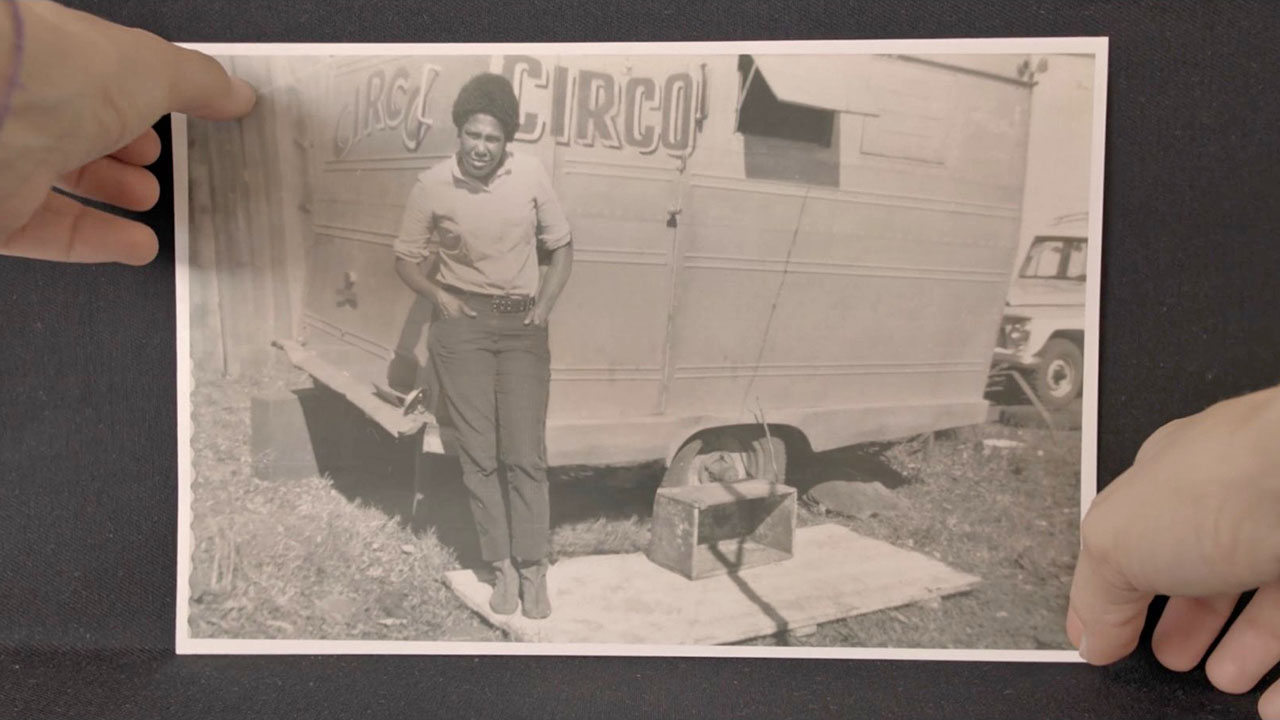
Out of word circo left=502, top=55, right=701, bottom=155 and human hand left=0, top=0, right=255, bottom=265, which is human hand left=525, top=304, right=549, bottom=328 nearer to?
word circo left=502, top=55, right=701, bottom=155

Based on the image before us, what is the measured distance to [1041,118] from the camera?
0.77m

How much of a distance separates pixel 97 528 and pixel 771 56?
2.47 ft

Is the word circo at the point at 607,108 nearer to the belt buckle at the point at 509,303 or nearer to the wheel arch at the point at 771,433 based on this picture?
the belt buckle at the point at 509,303

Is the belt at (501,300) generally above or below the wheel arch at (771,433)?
above

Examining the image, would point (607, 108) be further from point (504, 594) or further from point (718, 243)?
point (504, 594)

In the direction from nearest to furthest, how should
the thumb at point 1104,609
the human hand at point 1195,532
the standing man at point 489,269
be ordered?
1. the human hand at point 1195,532
2. the thumb at point 1104,609
3. the standing man at point 489,269

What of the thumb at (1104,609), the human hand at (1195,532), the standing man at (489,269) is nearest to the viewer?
the human hand at (1195,532)

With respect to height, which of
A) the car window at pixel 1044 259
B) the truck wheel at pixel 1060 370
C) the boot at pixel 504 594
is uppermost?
the car window at pixel 1044 259

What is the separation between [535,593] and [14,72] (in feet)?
1.79

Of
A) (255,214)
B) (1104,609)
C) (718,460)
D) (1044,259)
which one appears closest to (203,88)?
(255,214)

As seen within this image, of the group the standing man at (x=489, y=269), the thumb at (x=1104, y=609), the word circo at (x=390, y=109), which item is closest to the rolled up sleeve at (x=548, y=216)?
the standing man at (x=489, y=269)

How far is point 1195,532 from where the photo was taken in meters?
0.54

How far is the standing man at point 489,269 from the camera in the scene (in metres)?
0.77

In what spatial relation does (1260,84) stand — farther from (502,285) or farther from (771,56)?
(502,285)
